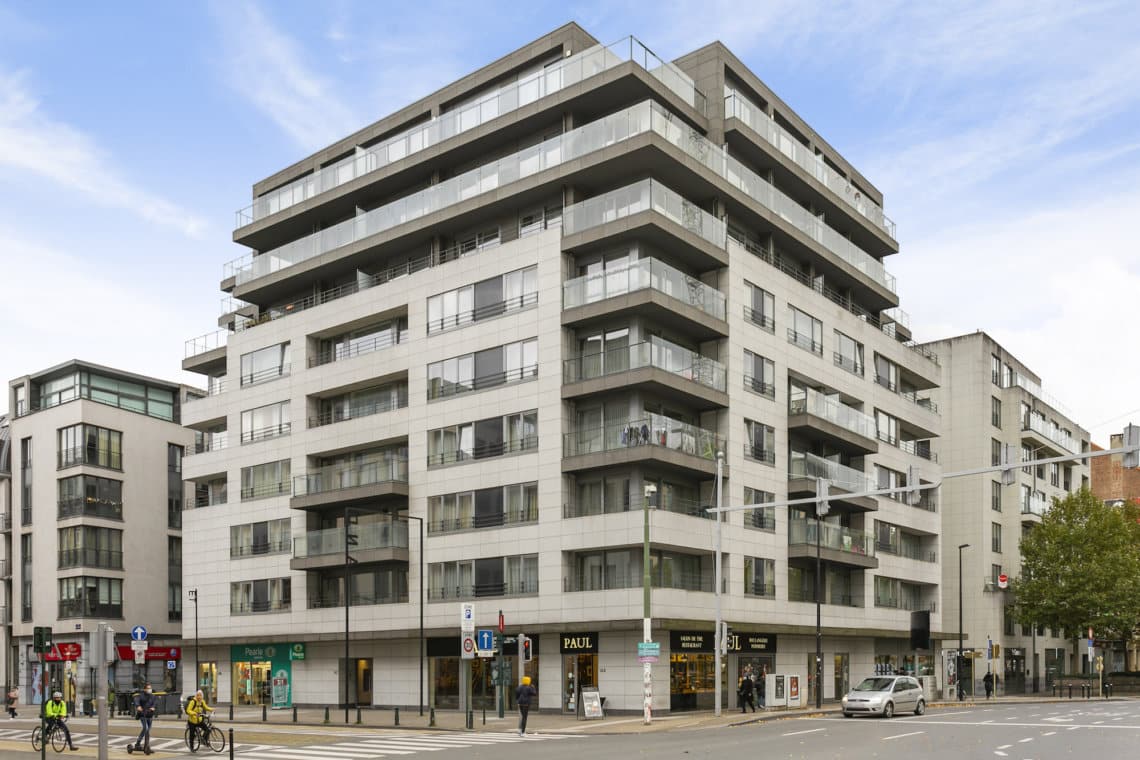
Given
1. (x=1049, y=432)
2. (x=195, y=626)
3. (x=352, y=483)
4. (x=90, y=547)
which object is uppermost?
(x=1049, y=432)

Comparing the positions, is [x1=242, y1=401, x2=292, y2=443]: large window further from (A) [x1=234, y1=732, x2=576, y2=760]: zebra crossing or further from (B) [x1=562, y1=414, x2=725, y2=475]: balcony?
(A) [x1=234, y1=732, x2=576, y2=760]: zebra crossing

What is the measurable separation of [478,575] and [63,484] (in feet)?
123

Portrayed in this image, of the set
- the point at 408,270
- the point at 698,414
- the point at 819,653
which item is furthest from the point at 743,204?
the point at 819,653

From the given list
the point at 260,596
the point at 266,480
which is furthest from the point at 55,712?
the point at 266,480

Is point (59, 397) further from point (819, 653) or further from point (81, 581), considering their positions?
point (819, 653)

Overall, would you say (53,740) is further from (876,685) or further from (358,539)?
(876,685)

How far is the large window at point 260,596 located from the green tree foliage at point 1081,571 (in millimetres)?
48848

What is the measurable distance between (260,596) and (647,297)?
89.0ft

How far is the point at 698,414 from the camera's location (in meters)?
50.6

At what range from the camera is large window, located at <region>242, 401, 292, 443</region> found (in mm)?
59812

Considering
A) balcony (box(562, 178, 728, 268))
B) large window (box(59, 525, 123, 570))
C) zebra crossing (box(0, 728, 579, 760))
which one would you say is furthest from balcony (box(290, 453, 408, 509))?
large window (box(59, 525, 123, 570))

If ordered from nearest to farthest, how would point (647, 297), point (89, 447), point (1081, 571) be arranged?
point (647, 297)
point (89, 447)
point (1081, 571)

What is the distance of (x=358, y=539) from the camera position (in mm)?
53281

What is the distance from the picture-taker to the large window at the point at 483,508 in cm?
4838
